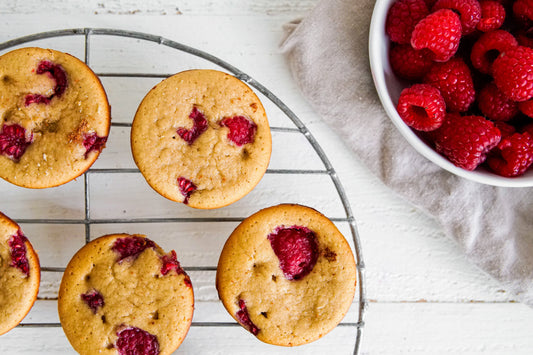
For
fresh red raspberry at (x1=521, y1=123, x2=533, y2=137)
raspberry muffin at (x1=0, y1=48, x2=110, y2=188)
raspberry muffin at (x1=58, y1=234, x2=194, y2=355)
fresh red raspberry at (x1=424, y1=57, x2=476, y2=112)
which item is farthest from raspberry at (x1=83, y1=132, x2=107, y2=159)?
fresh red raspberry at (x1=521, y1=123, x2=533, y2=137)

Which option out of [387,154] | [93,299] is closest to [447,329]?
[387,154]

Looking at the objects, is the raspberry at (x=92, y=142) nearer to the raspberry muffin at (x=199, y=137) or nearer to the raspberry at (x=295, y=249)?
the raspberry muffin at (x=199, y=137)

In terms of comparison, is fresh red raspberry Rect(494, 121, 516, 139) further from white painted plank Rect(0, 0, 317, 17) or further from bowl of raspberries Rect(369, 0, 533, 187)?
white painted plank Rect(0, 0, 317, 17)

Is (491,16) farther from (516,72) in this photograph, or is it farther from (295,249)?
(295,249)

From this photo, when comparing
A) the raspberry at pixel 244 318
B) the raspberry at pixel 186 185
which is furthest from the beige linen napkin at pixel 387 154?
the raspberry at pixel 244 318

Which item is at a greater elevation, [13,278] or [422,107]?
[422,107]

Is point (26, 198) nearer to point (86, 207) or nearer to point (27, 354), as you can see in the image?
point (86, 207)
